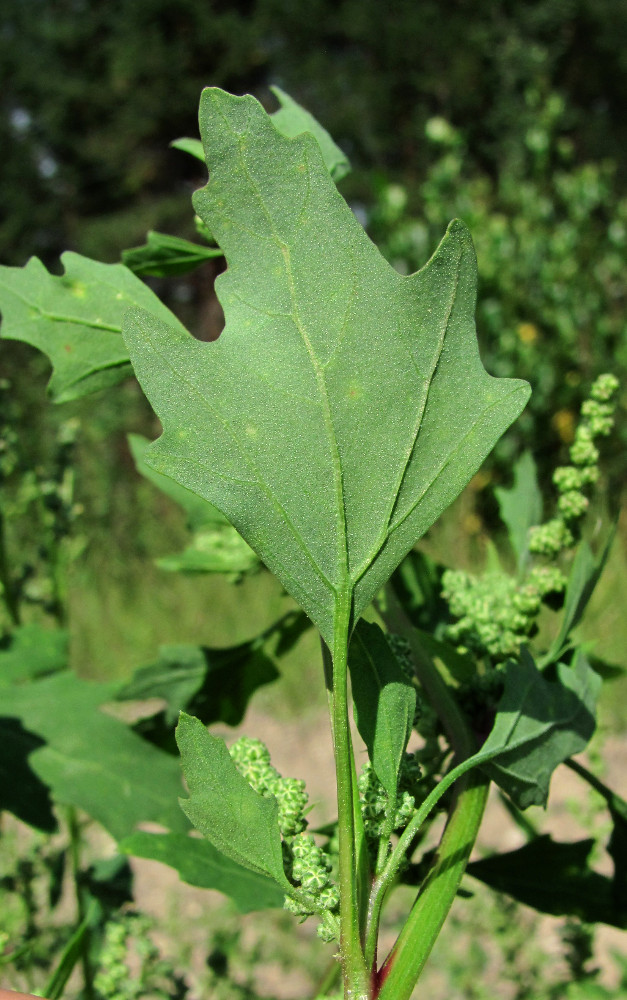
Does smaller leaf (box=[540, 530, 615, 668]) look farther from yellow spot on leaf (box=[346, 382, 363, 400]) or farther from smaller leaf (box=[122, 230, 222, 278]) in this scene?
smaller leaf (box=[122, 230, 222, 278])

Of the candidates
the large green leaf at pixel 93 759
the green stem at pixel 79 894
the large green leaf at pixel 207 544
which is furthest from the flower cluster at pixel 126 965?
the large green leaf at pixel 207 544

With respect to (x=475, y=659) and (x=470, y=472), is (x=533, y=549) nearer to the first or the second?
(x=475, y=659)

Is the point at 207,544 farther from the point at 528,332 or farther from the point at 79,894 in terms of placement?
the point at 528,332

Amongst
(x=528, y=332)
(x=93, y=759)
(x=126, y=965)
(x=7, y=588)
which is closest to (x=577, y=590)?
(x=93, y=759)

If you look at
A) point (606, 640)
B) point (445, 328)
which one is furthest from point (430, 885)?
point (606, 640)

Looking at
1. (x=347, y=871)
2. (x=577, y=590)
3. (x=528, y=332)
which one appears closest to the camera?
(x=347, y=871)

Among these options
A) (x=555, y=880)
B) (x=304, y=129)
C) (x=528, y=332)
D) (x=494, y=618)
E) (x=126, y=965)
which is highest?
(x=528, y=332)
